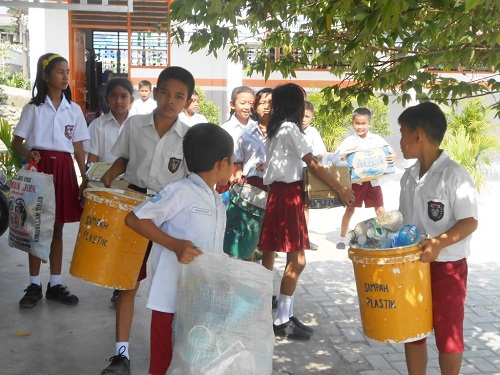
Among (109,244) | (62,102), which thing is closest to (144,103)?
(62,102)

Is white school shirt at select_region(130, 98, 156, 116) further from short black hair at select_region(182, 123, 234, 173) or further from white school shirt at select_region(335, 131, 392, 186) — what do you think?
short black hair at select_region(182, 123, 234, 173)

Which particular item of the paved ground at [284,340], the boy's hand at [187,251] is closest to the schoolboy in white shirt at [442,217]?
the paved ground at [284,340]

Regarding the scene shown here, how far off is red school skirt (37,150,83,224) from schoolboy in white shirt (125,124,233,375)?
2326 millimetres

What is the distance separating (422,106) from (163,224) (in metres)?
1.45

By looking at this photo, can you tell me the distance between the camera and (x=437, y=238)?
314 cm

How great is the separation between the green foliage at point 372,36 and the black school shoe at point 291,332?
5.03 ft

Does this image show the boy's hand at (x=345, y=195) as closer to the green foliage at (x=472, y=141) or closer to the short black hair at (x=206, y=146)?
the short black hair at (x=206, y=146)

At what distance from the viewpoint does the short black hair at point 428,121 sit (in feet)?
11.0

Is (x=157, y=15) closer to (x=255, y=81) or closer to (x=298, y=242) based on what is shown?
(x=255, y=81)

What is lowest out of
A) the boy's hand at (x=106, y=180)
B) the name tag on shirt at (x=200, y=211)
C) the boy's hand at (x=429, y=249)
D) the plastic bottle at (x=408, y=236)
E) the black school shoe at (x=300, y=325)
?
the black school shoe at (x=300, y=325)

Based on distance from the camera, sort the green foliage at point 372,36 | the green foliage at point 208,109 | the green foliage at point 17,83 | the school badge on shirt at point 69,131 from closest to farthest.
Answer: the green foliage at point 372,36
the school badge on shirt at point 69,131
the green foliage at point 208,109
the green foliage at point 17,83

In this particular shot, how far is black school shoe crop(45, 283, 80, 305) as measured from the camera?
17.1ft

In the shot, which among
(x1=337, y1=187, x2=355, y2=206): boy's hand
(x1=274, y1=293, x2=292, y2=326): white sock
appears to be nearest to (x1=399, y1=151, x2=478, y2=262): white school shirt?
(x1=337, y1=187, x2=355, y2=206): boy's hand

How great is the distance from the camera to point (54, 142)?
5.08 meters
